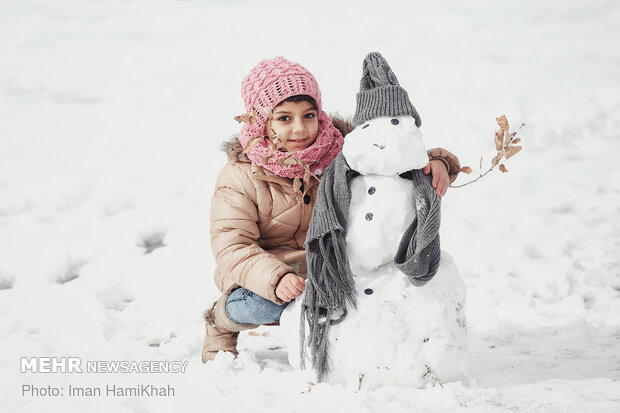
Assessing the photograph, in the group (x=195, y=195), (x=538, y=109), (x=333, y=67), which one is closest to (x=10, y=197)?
(x=195, y=195)

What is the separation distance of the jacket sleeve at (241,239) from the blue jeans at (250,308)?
10 cm

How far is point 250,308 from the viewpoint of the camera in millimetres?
2088

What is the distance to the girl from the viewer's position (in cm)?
202

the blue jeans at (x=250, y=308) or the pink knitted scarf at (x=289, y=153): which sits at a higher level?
the pink knitted scarf at (x=289, y=153)

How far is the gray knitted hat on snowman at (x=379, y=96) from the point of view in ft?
5.85

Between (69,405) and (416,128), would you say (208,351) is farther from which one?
(416,128)

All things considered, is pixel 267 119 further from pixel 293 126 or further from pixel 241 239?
pixel 241 239

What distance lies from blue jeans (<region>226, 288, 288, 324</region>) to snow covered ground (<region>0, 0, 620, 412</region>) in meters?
0.14

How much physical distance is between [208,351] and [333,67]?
460 centimetres

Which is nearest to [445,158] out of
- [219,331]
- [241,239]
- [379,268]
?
[379,268]

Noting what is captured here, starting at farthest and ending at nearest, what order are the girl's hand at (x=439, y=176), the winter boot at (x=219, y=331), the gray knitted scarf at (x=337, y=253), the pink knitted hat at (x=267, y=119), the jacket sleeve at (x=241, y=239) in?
the winter boot at (x=219, y=331) < the pink knitted hat at (x=267, y=119) < the jacket sleeve at (x=241, y=239) < the girl's hand at (x=439, y=176) < the gray knitted scarf at (x=337, y=253)

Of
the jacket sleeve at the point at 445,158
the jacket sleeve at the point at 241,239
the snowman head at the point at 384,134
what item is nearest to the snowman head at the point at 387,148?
the snowman head at the point at 384,134

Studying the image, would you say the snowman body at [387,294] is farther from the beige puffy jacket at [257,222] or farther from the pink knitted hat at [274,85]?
the pink knitted hat at [274,85]

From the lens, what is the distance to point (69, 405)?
1.75 metres
